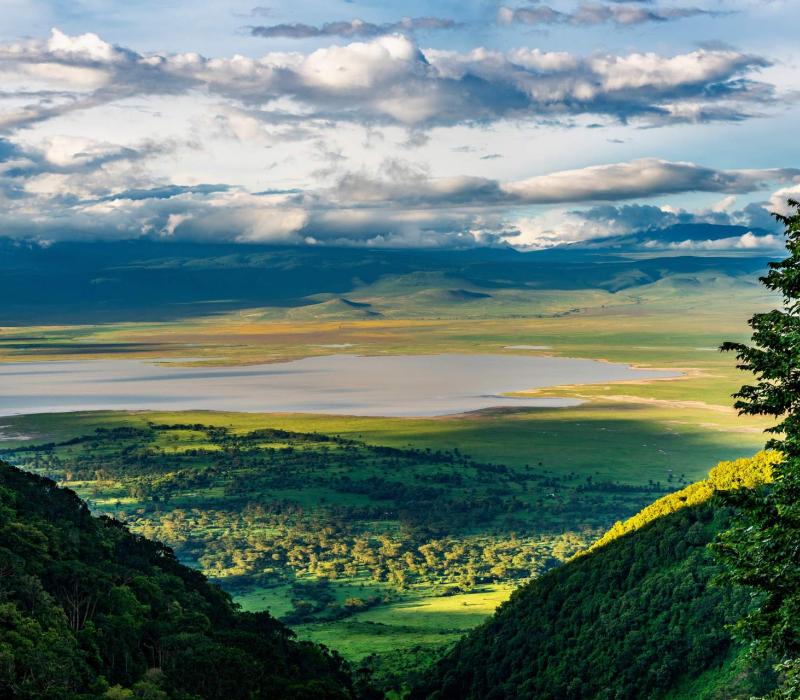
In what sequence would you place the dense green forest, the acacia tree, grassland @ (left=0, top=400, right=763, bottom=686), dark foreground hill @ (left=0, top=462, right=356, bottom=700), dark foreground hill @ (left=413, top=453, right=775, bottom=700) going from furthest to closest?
the dense green forest
grassland @ (left=0, top=400, right=763, bottom=686)
dark foreground hill @ (left=413, top=453, right=775, bottom=700)
dark foreground hill @ (left=0, top=462, right=356, bottom=700)
the acacia tree

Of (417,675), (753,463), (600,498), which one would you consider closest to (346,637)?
(417,675)

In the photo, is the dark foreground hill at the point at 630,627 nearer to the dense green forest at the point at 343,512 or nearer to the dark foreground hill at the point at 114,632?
the dark foreground hill at the point at 114,632

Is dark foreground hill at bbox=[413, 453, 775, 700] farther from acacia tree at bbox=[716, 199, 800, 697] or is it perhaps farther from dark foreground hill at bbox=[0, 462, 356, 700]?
acacia tree at bbox=[716, 199, 800, 697]

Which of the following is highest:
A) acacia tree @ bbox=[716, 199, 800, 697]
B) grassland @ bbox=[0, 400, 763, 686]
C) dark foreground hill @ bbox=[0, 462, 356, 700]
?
acacia tree @ bbox=[716, 199, 800, 697]

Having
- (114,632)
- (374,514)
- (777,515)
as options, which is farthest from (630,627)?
(374,514)

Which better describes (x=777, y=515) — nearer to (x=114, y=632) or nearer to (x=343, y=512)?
(x=114, y=632)

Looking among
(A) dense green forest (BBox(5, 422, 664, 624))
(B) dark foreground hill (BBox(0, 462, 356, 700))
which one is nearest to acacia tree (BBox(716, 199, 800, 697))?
(B) dark foreground hill (BBox(0, 462, 356, 700))
